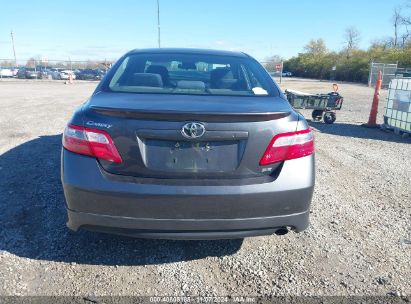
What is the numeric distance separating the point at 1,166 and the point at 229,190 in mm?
4088

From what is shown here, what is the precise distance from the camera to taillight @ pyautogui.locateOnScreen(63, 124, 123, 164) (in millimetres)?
2256

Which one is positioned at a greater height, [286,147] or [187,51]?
[187,51]

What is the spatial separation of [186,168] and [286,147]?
2.31ft

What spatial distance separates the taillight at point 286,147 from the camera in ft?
A: 7.63

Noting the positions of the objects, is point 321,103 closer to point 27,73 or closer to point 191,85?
point 191,85

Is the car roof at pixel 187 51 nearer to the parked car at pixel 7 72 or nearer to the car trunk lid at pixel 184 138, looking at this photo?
the car trunk lid at pixel 184 138

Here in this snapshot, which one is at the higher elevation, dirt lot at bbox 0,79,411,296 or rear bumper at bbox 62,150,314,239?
rear bumper at bbox 62,150,314,239

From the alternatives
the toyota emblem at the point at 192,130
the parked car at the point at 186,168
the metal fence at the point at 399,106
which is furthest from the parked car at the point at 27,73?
the toyota emblem at the point at 192,130

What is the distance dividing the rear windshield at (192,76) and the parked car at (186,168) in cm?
45

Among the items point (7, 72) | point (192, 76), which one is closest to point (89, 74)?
point (7, 72)

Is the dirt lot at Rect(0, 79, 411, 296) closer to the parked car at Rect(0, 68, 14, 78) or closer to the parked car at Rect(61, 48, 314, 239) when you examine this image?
the parked car at Rect(61, 48, 314, 239)

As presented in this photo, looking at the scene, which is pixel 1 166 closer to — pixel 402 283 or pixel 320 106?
pixel 402 283

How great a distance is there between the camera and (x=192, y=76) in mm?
3982

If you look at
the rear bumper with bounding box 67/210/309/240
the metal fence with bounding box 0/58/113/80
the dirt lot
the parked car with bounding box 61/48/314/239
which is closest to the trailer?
the dirt lot
